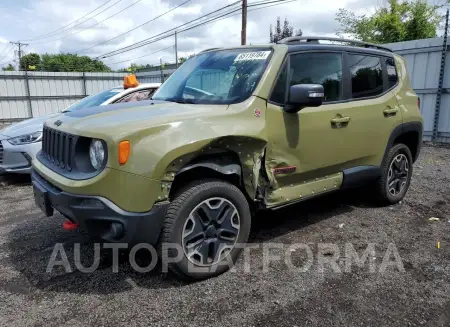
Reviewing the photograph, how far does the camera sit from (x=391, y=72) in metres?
4.62

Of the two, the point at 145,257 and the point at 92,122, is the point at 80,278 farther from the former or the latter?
the point at 92,122

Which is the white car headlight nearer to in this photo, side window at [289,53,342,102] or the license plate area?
the license plate area

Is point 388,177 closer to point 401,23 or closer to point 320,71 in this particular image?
point 320,71

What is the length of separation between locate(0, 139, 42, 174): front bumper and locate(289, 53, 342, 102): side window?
14.0 feet

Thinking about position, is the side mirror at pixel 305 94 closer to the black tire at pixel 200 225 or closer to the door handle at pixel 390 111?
the black tire at pixel 200 225

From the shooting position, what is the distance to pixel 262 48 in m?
3.59

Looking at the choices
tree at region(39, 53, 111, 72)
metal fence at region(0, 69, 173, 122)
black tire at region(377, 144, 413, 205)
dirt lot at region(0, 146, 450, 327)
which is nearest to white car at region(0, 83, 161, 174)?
dirt lot at region(0, 146, 450, 327)

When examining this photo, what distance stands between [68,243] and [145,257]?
36.9 inches

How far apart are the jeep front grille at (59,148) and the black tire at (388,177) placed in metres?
3.46

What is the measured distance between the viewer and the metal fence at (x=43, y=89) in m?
16.7

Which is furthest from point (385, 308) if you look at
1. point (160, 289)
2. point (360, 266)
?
point (160, 289)

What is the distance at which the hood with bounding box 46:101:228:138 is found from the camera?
→ 269 cm

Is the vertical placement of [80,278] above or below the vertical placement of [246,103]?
below

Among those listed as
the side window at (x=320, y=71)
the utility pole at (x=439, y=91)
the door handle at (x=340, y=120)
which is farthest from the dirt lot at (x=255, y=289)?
the utility pole at (x=439, y=91)
